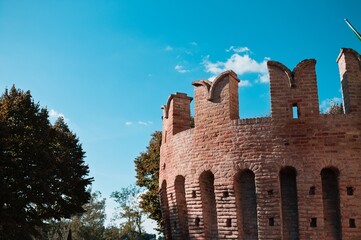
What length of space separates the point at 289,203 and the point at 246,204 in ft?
4.36

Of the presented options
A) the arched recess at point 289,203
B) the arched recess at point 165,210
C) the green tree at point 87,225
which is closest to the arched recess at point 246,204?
the arched recess at point 289,203

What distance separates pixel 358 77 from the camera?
12.9 meters

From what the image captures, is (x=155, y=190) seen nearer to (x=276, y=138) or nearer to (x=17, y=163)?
(x=17, y=163)

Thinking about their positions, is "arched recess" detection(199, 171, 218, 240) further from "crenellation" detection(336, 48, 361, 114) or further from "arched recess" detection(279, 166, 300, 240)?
"crenellation" detection(336, 48, 361, 114)

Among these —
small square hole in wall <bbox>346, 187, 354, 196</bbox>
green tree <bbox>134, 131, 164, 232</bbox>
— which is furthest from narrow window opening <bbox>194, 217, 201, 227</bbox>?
green tree <bbox>134, 131, 164, 232</bbox>

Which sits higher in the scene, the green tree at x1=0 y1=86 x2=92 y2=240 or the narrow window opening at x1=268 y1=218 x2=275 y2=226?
the green tree at x1=0 y1=86 x2=92 y2=240

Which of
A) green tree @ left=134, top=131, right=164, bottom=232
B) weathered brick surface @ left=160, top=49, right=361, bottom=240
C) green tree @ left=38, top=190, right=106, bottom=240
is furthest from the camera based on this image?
green tree @ left=38, top=190, right=106, bottom=240

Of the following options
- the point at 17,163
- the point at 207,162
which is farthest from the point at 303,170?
the point at 17,163

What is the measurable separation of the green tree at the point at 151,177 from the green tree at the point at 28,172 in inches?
177

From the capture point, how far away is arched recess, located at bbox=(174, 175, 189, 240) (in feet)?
46.0

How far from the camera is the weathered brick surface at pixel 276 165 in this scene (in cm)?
1182

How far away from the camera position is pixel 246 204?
12.7 meters

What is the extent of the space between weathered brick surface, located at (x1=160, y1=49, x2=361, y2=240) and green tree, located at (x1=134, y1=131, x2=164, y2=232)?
1107 centimetres

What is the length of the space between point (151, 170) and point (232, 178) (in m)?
14.5
